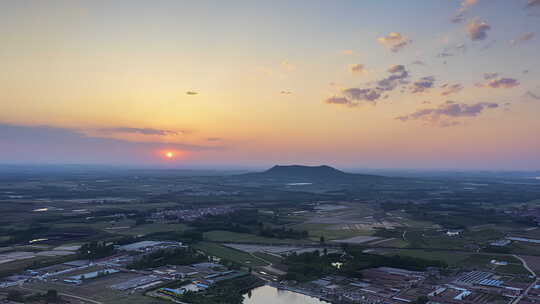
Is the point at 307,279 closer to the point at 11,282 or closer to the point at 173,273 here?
the point at 173,273

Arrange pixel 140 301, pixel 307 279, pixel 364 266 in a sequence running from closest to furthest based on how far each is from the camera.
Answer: pixel 140 301 → pixel 307 279 → pixel 364 266

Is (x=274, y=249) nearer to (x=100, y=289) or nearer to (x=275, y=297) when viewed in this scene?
(x=275, y=297)

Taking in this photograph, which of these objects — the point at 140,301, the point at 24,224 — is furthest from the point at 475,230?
the point at 24,224

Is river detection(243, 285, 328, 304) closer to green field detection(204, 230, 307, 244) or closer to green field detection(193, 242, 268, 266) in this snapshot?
green field detection(193, 242, 268, 266)

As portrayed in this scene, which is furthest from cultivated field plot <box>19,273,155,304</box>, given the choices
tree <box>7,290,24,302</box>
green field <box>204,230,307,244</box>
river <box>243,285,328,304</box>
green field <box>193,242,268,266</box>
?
green field <box>204,230,307,244</box>

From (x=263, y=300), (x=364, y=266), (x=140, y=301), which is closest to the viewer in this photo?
(x=140, y=301)

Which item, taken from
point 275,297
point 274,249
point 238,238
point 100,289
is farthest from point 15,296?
point 238,238

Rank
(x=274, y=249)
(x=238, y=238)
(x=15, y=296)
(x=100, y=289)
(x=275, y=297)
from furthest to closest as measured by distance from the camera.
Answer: (x=238, y=238) → (x=274, y=249) → (x=275, y=297) → (x=100, y=289) → (x=15, y=296)

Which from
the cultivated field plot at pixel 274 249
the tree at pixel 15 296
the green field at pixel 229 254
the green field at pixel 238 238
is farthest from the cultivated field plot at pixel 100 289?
the green field at pixel 238 238
